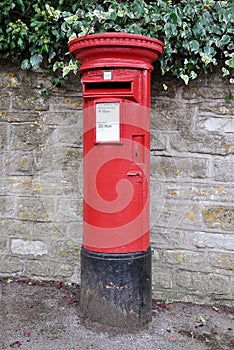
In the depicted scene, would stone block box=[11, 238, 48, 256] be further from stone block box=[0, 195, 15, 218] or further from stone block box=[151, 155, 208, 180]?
stone block box=[151, 155, 208, 180]

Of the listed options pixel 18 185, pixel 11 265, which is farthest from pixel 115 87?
pixel 11 265

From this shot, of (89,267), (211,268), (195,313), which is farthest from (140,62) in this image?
(195,313)

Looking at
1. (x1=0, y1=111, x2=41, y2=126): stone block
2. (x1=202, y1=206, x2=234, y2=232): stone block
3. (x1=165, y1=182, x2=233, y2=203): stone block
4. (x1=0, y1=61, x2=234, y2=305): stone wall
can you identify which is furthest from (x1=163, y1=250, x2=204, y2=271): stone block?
(x1=0, y1=111, x2=41, y2=126): stone block

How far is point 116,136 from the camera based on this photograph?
2.46 metres

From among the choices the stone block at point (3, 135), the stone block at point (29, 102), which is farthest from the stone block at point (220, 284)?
the stone block at point (3, 135)

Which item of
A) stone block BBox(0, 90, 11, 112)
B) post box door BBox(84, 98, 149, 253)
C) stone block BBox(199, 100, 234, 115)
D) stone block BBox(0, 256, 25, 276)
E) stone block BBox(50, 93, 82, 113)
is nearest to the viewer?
post box door BBox(84, 98, 149, 253)

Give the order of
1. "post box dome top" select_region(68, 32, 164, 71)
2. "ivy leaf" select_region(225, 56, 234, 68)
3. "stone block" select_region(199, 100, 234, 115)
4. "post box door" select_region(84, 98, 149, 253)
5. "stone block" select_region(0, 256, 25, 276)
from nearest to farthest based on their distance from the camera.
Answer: "post box dome top" select_region(68, 32, 164, 71) < "post box door" select_region(84, 98, 149, 253) < "ivy leaf" select_region(225, 56, 234, 68) < "stone block" select_region(199, 100, 234, 115) < "stone block" select_region(0, 256, 25, 276)

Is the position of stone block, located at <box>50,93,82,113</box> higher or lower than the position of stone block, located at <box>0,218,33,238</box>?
higher

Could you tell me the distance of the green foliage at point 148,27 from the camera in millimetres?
2795

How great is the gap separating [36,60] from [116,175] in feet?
3.90

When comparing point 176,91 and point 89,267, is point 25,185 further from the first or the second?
point 176,91

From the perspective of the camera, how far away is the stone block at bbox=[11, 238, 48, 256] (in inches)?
Result: 130

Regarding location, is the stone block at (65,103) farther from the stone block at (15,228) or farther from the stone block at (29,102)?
the stone block at (15,228)

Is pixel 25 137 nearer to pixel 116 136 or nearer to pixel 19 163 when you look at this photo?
pixel 19 163
